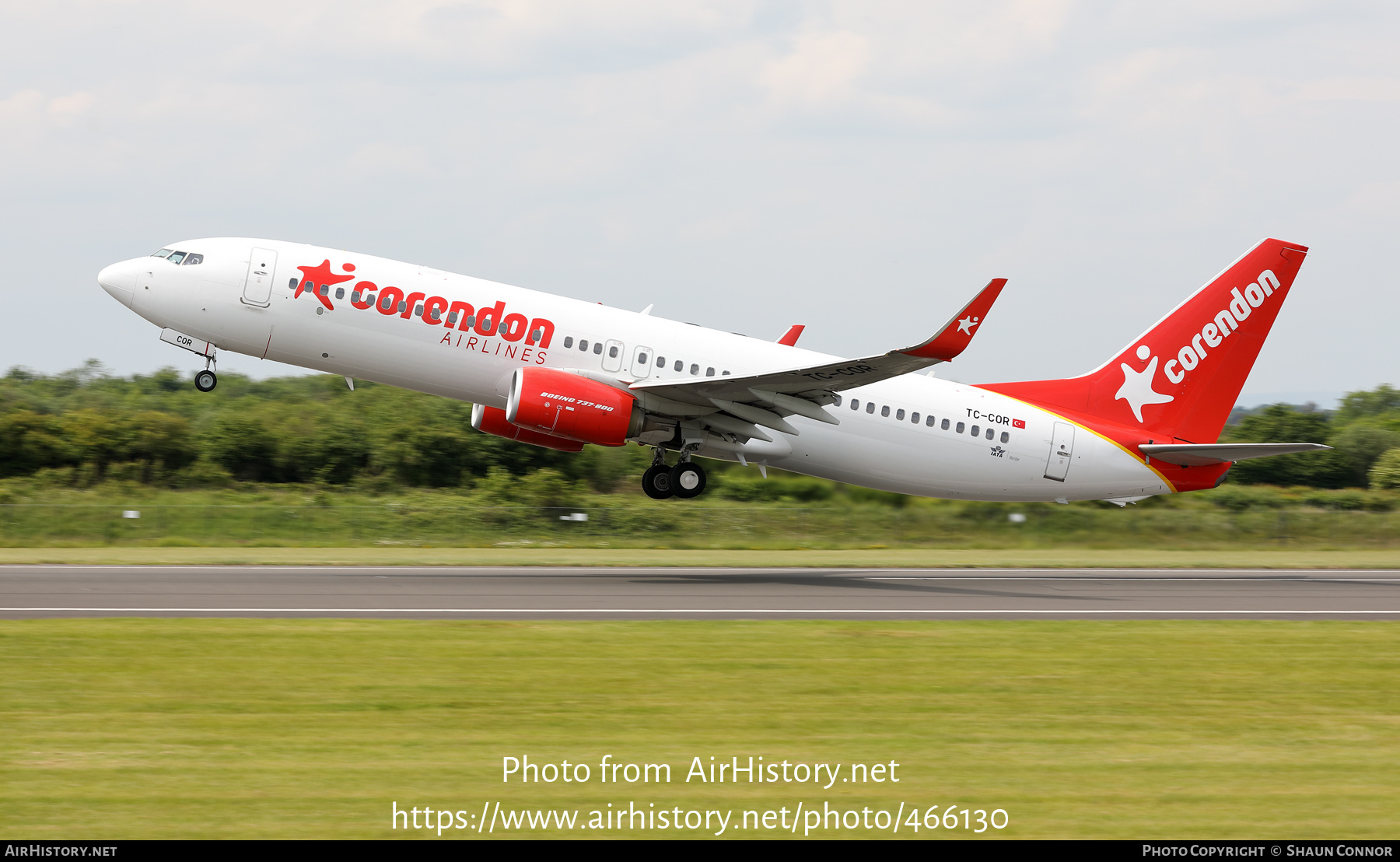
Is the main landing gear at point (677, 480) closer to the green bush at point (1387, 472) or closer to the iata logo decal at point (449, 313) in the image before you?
the iata logo decal at point (449, 313)

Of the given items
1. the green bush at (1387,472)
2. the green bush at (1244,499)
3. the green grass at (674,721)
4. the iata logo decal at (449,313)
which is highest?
the iata logo decal at (449,313)

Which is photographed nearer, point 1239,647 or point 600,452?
point 1239,647

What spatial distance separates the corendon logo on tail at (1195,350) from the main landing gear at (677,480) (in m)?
10.8

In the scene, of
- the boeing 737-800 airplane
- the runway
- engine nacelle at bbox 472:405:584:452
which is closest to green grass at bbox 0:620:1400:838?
the runway

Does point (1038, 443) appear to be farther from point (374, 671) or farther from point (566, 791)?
point (566, 791)

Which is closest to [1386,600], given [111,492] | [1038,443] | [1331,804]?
[1038,443]

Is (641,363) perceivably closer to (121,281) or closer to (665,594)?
(665,594)

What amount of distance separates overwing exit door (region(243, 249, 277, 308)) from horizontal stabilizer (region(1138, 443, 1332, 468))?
66.1ft

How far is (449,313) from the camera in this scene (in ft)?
88.0

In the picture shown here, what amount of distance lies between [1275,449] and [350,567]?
20413 mm

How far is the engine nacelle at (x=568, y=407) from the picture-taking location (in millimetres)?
25750

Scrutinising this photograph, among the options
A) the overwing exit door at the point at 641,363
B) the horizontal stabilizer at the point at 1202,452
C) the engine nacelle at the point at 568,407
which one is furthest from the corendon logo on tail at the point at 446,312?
the horizontal stabilizer at the point at 1202,452

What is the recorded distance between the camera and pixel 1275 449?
2825 centimetres

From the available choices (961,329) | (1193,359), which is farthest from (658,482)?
(1193,359)
